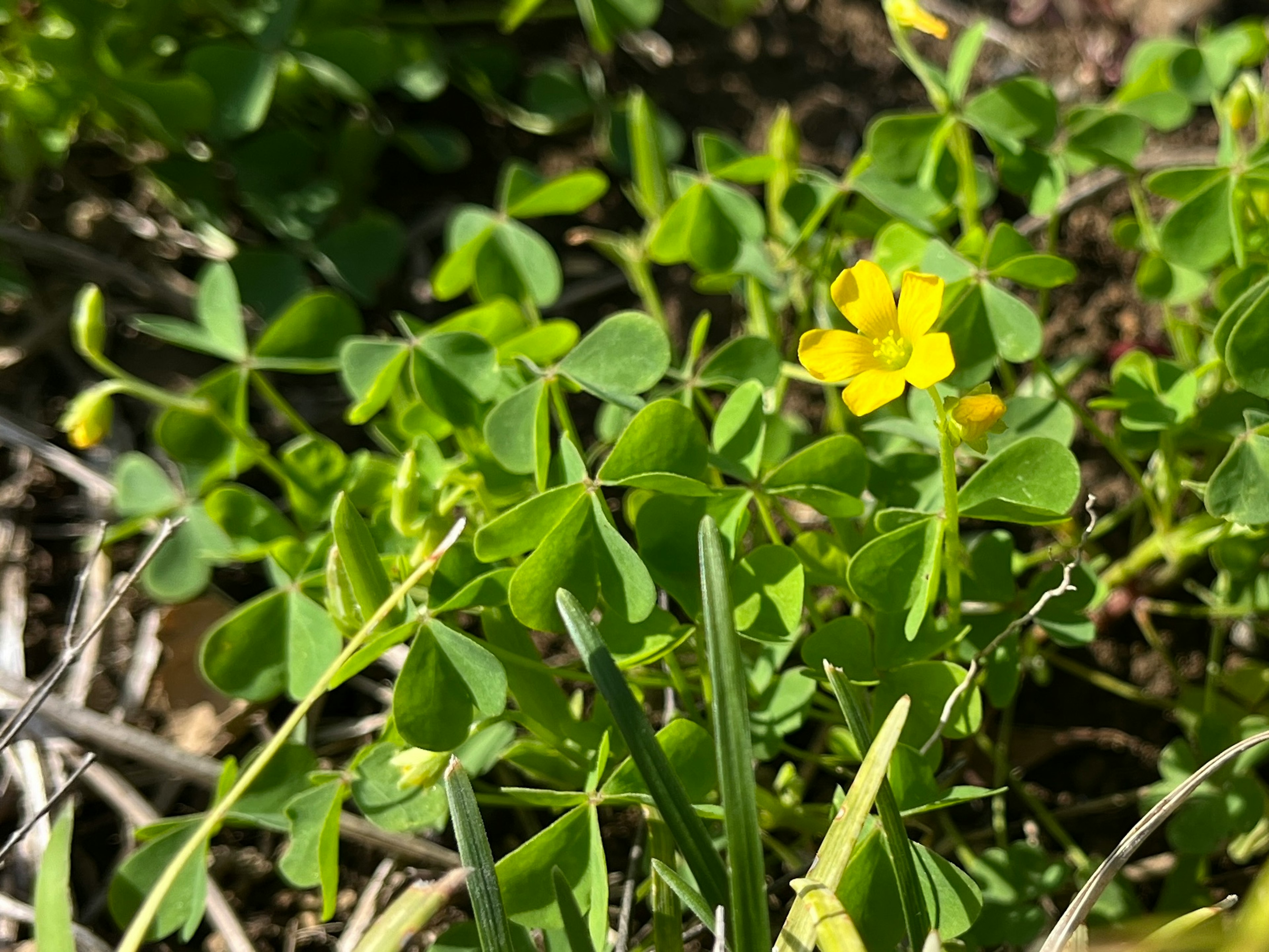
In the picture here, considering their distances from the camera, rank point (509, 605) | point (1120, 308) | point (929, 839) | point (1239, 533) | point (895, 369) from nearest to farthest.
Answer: point (895, 369) → point (509, 605) → point (1239, 533) → point (929, 839) → point (1120, 308)

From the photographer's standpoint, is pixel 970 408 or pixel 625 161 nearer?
pixel 970 408

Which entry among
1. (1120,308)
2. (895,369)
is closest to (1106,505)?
(1120,308)

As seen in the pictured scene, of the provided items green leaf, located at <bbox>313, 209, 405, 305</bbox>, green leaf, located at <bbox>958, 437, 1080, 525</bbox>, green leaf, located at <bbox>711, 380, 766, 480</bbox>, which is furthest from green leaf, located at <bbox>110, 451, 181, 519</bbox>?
green leaf, located at <bbox>958, 437, 1080, 525</bbox>

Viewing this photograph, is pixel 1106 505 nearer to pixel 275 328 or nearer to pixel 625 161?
pixel 625 161

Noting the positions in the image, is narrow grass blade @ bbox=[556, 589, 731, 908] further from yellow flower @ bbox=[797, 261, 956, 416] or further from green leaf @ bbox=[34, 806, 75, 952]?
green leaf @ bbox=[34, 806, 75, 952]

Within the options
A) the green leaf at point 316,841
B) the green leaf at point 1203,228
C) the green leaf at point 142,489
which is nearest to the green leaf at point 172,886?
the green leaf at point 316,841

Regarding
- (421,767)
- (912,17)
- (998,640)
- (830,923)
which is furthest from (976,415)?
(421,767)
